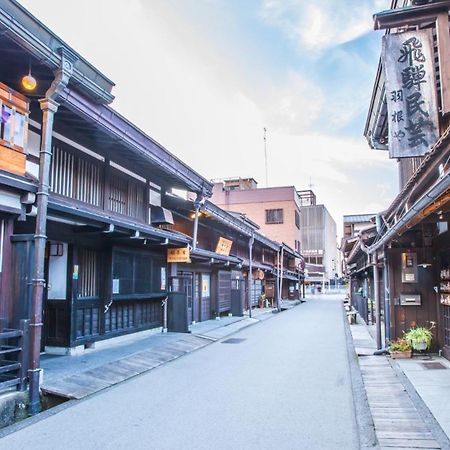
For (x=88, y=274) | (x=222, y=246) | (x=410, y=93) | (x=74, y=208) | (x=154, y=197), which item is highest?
(x=410, y=93)

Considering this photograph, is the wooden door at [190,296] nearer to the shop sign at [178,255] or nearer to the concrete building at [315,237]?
the shop sign at [178,255]

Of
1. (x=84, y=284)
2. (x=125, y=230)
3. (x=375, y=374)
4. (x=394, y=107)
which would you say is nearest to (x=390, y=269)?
(x=375, y=374)

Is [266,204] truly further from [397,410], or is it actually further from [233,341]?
[397,410]

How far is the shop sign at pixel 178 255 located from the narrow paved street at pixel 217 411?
3.84 meters

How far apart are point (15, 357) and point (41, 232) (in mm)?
2012

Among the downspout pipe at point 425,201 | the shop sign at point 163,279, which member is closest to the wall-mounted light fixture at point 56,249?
the shop sign at point 163,279

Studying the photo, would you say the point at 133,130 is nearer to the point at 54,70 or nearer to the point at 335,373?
the point at 54,70

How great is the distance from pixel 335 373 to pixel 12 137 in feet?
25.9

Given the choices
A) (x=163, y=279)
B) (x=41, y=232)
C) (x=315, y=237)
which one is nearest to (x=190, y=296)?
(x=163, y=279)

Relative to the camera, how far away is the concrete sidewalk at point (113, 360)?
7.18 metres

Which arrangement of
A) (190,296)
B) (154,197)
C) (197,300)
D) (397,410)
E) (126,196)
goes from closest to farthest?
1. (397,410)
2. (126,196)
3. (154,197)
4. (190,296)
5. (197,300)

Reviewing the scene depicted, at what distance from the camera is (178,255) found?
13570 millimetres

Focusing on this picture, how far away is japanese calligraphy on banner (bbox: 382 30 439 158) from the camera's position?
22.0ft

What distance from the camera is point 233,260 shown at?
19.8m
